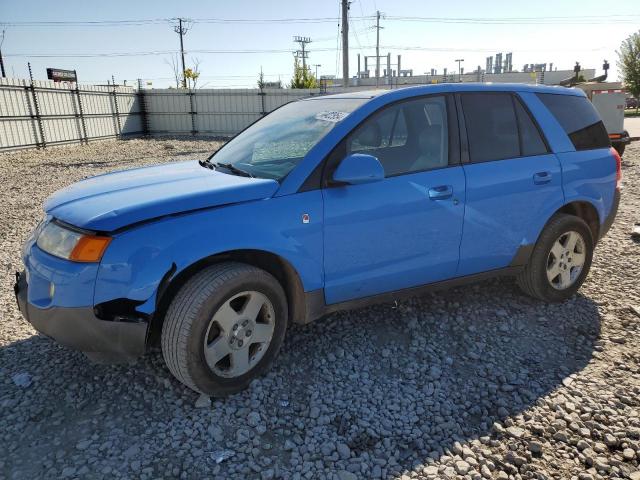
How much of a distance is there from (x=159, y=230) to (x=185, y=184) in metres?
0.53

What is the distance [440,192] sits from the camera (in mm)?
3256

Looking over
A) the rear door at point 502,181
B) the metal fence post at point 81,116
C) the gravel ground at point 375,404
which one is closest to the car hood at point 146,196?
the gravel ground at point 375,404

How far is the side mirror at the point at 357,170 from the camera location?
2.84 m

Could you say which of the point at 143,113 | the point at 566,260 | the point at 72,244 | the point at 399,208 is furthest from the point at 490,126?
the point at 143,113

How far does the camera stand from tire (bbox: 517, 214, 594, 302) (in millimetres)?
3857

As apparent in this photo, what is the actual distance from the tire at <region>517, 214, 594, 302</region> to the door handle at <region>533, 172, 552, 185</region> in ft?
1.13

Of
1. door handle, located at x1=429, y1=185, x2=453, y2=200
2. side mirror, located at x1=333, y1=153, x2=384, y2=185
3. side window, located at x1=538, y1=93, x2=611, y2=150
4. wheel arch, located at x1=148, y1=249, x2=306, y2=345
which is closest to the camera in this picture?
wheel arch, located at x1=148, y1=249, x2=306, y2=345

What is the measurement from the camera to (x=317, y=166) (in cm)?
294

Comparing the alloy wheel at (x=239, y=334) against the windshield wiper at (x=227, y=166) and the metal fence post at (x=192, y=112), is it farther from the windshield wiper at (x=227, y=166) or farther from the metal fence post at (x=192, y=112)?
the metal fence post at (x=192, y=112)

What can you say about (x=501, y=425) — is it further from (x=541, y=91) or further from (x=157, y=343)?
(x=541, y=91)

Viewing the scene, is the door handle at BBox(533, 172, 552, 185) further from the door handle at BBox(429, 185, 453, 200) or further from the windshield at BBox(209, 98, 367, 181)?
the windshield at BBox(209, 98, 367, 181)

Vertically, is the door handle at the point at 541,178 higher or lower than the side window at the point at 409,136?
lower

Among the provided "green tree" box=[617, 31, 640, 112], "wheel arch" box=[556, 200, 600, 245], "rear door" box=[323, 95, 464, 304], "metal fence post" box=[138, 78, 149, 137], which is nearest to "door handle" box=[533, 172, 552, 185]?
"wheel arch" box=[556, 200, 600, 245]

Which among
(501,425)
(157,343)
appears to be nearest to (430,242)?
(501,425)
